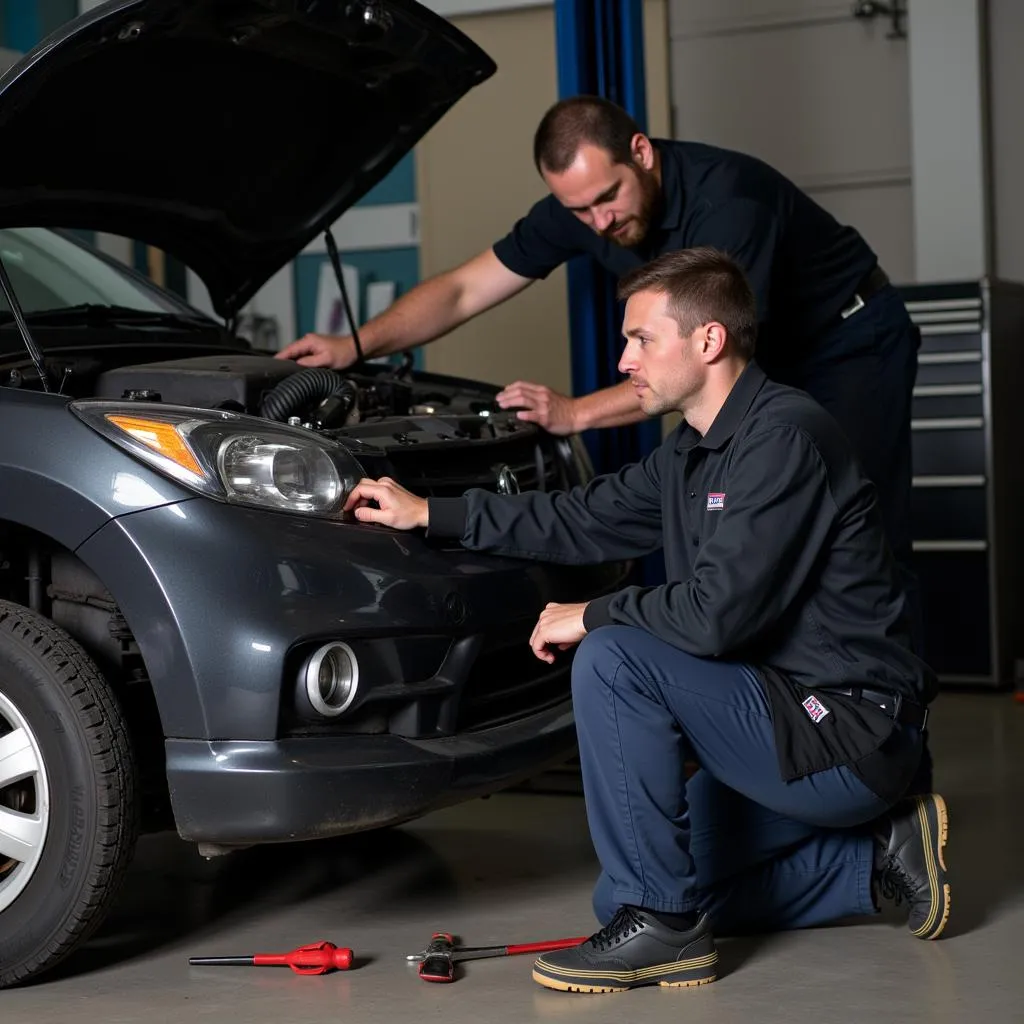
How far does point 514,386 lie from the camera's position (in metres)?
3.07

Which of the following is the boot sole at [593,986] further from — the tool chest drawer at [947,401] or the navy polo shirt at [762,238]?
the tool chest drawer at [947,401]

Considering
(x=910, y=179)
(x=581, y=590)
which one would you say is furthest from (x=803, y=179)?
(x=581, y=590)

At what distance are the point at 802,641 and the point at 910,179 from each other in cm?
436

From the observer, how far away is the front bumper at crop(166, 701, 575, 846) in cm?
217

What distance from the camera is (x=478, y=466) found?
276 centimetres

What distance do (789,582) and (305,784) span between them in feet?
2.52

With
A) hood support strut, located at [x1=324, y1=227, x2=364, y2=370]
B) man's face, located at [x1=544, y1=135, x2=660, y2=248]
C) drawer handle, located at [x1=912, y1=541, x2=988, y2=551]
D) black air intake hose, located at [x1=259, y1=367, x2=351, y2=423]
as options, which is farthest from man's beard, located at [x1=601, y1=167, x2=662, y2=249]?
drawer handle, located at [x1=912, y1=541, x2=988, y2=551]

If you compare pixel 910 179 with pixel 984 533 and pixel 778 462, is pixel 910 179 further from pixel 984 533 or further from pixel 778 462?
pixel 778 462

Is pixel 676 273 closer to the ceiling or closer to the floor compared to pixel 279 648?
closer to the ceiling

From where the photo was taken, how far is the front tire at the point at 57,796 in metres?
2.20

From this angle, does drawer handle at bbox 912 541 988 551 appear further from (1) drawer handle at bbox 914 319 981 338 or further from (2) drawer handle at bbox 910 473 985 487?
(1) drawer handle at bbox 914 319 981 338

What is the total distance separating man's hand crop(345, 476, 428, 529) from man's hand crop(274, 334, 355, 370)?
882 millimetres

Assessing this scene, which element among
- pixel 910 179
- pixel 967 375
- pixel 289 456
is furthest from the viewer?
pixel 910 179

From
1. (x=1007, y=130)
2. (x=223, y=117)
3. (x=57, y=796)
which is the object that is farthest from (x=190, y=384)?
(x=1007, y=130)
